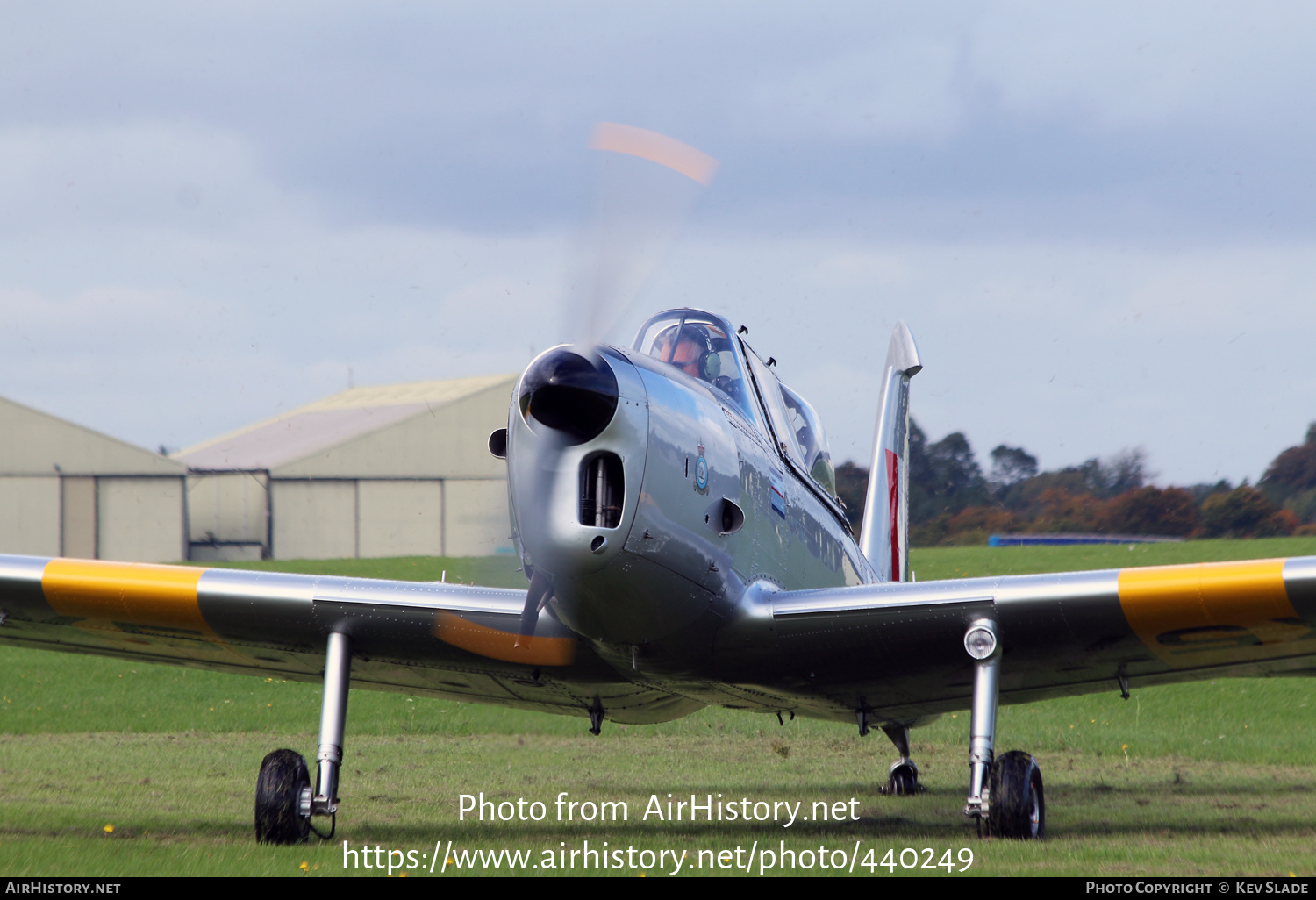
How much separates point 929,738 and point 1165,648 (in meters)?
7.93

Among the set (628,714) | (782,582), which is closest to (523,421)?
(782,582)

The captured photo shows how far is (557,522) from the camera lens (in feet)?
19.7

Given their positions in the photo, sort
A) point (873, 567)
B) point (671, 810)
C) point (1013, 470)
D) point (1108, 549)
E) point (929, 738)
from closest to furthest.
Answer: point (671, 810) < point (873, 567) < point (929, 738) < point (1013, 470) < point (1108, 549)

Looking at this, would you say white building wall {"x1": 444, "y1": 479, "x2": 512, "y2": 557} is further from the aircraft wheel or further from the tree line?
the tree line

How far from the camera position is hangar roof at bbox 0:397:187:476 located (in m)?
41.7

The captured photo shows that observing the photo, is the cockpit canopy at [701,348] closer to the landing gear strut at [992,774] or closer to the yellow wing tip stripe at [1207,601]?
the landing gear strut at [992,774]

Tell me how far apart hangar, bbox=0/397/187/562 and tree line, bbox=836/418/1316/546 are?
2512 cm

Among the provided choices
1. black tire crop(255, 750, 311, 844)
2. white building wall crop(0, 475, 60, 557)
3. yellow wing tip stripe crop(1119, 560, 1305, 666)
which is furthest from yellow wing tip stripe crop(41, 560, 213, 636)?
white building wall crop(0, 475, 60, 557)

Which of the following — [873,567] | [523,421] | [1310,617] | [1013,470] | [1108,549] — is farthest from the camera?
[1108,549]

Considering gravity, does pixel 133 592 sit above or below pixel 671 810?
above

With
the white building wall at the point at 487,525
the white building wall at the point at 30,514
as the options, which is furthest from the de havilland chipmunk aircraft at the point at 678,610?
the white building wall at the point at 30,514

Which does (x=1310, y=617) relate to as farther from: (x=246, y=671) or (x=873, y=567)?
(x=246, y=671)

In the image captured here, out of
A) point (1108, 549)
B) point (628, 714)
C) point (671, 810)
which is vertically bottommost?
point (671, 810)

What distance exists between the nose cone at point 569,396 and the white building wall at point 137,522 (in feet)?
133
